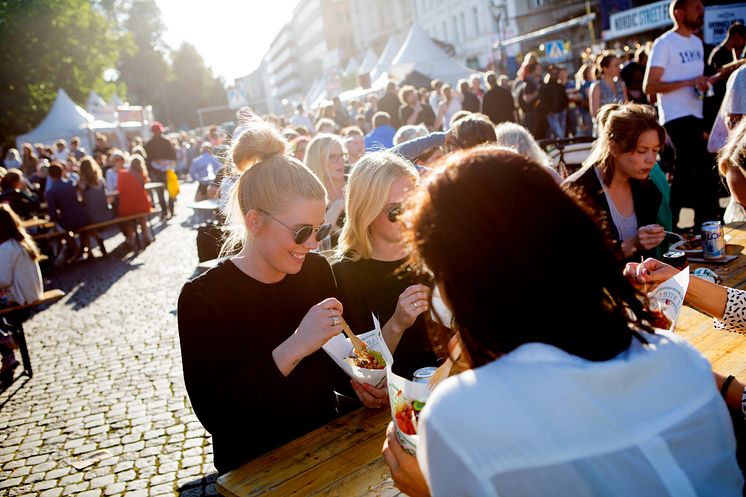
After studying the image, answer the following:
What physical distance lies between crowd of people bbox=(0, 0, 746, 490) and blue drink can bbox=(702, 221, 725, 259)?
24 centimetres

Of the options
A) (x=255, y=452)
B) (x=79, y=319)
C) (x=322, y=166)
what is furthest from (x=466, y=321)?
(x=79, y=319)

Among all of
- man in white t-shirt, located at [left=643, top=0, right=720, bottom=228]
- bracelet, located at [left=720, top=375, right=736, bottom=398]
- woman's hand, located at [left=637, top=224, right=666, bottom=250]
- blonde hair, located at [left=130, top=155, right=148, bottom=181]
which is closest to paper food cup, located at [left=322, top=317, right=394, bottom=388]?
bracelet, located at [left=720, top=375, right=736, bottom=398]

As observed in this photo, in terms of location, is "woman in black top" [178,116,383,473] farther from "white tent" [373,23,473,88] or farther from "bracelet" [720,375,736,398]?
"white tent" [373,23,473,88]

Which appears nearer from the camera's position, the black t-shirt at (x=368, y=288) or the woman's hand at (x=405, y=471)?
the woman's hand at (x=405, y=471)

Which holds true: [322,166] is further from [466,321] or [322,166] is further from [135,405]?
[466,321]

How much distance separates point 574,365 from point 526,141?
4568 millimetres

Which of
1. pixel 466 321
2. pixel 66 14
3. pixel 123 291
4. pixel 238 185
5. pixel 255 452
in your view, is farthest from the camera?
pixel 66 14

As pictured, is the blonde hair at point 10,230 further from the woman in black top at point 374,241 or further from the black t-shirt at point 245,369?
the black t-shirt at point 245,369

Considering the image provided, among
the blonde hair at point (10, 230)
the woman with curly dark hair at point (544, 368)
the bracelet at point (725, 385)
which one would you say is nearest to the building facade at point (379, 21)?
the blonde hair at point (10, 230)

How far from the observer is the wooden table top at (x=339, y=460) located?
1.86 meters

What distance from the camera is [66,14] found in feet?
121

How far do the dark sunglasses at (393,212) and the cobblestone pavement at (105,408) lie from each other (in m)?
2.05

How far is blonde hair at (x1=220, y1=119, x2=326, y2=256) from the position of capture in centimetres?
252

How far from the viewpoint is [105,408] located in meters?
5.19
